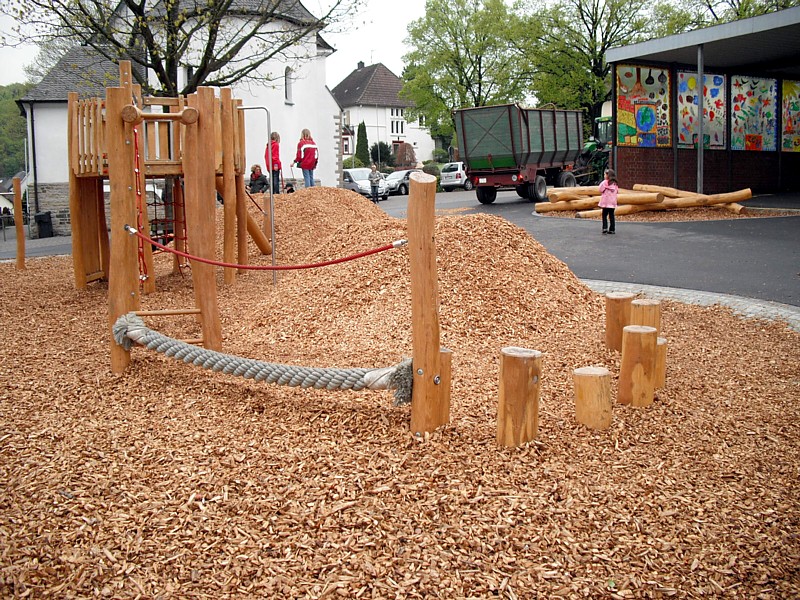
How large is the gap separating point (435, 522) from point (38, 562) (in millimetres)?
1597

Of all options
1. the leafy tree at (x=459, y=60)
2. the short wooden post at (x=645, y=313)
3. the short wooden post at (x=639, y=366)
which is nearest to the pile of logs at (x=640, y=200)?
the short wooden post at (x=645, y=313)

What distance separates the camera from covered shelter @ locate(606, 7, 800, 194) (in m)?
20.0

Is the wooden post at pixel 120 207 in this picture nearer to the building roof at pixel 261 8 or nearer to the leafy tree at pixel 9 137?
the building roof at pixel 261 8

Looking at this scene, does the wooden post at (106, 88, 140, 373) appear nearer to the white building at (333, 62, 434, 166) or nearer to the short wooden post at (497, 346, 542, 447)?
the short wooden post at (497, 346, 542, 447)

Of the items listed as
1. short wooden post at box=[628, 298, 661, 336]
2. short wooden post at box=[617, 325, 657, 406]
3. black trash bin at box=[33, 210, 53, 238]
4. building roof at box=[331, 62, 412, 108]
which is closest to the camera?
short wooden post at box=[617, 325, 657, 406]

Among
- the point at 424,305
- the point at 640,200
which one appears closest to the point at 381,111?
the point at 640,200

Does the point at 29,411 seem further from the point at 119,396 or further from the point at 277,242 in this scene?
the point at 277,242

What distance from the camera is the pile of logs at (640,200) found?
18.4 meters

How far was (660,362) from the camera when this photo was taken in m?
5.00

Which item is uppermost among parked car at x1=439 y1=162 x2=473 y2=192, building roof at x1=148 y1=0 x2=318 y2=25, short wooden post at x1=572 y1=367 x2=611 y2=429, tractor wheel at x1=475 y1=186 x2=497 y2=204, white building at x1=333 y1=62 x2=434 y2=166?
white building at x1=333 y1=62 x2=434 y2=166

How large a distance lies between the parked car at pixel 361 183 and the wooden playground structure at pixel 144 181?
21.9 metres

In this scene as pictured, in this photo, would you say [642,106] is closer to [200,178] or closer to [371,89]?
[200,178]

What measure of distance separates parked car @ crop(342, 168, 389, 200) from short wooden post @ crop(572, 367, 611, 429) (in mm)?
31158

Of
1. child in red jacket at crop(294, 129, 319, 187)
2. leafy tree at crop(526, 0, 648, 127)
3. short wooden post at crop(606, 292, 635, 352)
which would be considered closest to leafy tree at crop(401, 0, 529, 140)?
leafy tree at crop(526, 0, 648, 127)
